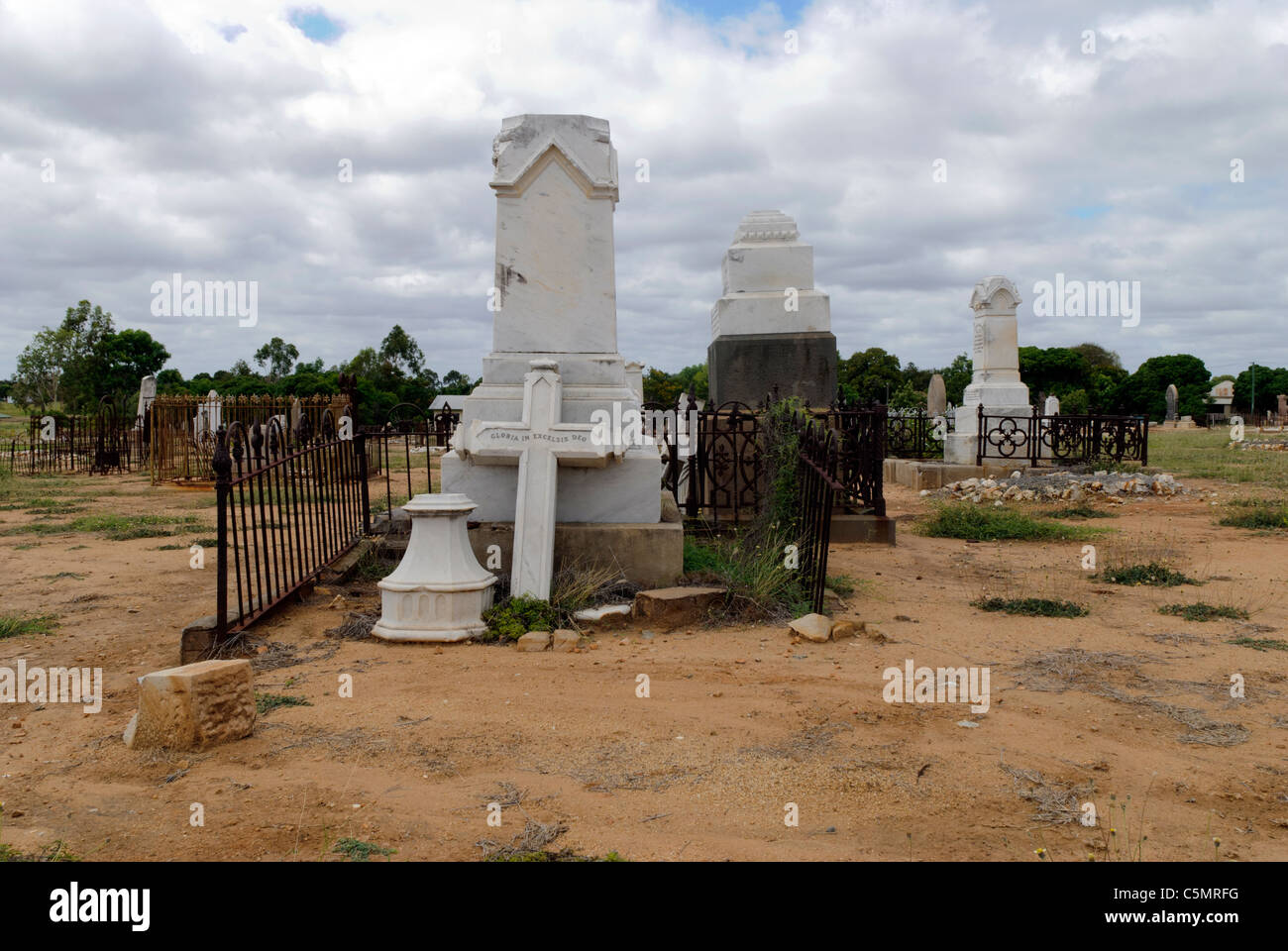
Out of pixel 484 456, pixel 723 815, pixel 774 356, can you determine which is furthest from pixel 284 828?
pixel 774 356

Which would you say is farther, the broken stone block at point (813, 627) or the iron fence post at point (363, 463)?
the iron fence post at point (363, 463)

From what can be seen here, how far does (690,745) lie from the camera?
12.1 ft

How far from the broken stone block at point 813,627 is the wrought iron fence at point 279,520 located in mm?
3166

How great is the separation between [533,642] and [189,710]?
203 cm

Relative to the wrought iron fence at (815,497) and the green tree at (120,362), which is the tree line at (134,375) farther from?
the wrought iron fence at (815,497)

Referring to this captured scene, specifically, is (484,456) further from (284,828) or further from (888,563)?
(888,563)

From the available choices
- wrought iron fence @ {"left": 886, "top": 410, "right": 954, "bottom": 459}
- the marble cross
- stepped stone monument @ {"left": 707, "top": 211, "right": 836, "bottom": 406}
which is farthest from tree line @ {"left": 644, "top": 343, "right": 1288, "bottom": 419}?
the marble cross

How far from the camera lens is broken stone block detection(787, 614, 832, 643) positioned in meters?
5.41

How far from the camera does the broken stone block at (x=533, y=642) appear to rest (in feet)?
17.0

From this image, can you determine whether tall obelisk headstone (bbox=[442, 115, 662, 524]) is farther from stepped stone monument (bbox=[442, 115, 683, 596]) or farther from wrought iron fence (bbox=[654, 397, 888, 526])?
wrought iron fence (bbox=[654, 397, 888, 526])

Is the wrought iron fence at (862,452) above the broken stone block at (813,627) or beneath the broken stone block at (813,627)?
above

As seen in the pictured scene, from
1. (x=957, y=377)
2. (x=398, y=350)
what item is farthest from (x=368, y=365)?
(x=957, y=377)

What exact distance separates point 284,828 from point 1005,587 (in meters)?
5.98

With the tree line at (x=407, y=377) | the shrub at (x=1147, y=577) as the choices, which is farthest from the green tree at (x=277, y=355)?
the shrub at (x=1147, y=577)
